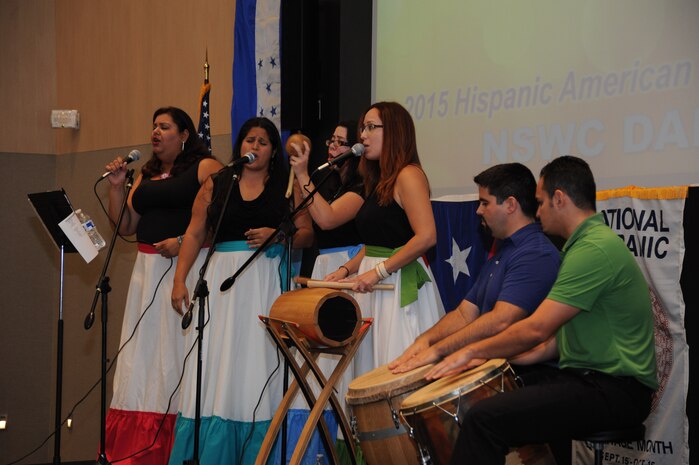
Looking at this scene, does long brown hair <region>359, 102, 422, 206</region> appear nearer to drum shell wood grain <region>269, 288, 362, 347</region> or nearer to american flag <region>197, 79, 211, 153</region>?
drum shell wood grain <region>269, 288, 362, 347</region>

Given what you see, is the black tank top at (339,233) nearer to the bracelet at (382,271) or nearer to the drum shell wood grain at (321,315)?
Answer: the bracelet at (382,271)

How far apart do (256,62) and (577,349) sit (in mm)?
3614

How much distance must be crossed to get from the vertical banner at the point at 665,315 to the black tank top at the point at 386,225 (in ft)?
3.18

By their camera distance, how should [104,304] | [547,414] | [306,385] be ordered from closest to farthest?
1. [547,414]
2. [306,385]
3. [104,304]

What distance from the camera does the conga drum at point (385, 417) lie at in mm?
2929

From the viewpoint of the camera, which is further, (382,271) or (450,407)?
(382,271)

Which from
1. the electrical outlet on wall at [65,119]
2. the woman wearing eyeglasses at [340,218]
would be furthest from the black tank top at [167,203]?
the electrical outlet on wall at [65,119]

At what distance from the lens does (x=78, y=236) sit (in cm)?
434

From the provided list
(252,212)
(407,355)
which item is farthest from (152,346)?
(407,355)

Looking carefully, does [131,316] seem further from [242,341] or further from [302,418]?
[302,418]

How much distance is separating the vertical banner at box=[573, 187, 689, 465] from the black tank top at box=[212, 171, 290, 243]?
168cm

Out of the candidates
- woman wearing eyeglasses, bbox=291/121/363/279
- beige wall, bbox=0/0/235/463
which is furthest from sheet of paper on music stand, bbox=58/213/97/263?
beige wall, bbox=0/0/235/463

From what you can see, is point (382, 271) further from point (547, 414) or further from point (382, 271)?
point (547, 414)

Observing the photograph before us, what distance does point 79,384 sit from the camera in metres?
7.18
